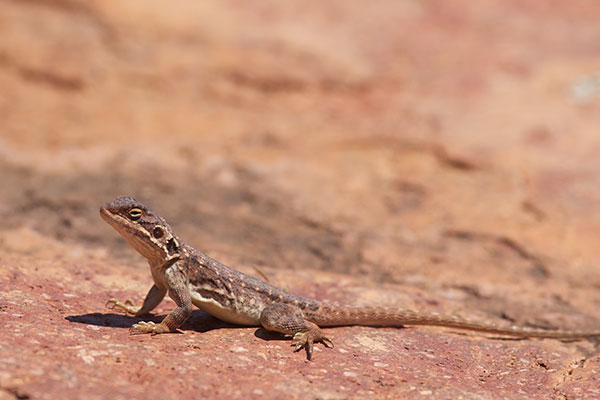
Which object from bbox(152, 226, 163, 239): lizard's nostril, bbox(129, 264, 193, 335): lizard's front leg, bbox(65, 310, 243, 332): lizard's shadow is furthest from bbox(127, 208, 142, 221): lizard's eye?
bbox(65, 310, 243, 332): lizard's shadow

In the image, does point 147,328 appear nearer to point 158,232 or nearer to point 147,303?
point 147,303

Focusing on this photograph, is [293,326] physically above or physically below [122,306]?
above

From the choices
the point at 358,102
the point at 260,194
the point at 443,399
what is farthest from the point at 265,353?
the point at 358,102

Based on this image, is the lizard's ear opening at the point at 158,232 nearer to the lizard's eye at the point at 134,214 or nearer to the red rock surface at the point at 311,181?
the lizard's eye at the point at 134,214

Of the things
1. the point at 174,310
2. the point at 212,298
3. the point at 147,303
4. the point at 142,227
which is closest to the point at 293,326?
the point at 212,298

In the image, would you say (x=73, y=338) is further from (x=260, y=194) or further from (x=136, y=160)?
(x=136, y=160)

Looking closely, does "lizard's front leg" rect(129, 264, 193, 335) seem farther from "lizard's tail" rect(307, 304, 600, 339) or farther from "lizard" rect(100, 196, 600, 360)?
"lizard's tail" rect(307, 304, 600, 339)
